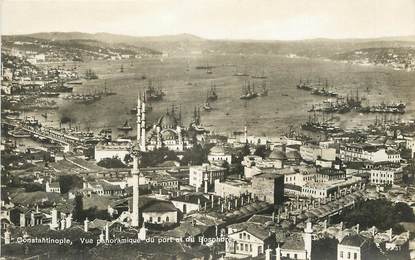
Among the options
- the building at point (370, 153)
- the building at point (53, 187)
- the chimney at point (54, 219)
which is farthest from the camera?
the building at point (370, 153)

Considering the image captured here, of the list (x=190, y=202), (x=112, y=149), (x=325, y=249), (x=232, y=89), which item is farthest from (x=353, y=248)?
(x=112, y=149)

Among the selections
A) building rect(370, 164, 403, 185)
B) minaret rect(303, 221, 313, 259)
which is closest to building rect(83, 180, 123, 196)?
minaret rect(303, 221, 313, 259)

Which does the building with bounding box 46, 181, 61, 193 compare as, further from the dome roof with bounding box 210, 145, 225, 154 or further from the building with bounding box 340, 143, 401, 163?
the building with bounding box 340, 143, 401, 163

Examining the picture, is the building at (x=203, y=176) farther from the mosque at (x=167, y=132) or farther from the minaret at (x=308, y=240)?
the minaret at (x=308, y=240)

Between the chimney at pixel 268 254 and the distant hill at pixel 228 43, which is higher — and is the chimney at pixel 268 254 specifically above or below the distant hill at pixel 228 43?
below

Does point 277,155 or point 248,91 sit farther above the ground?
point 248,91

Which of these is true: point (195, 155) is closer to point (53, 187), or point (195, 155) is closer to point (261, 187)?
point (261, 187)

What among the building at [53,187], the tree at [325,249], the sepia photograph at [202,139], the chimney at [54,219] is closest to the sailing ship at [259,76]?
→ the sepia photograph at [202,139]
